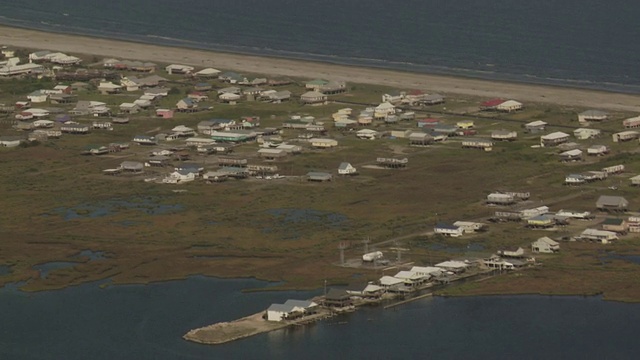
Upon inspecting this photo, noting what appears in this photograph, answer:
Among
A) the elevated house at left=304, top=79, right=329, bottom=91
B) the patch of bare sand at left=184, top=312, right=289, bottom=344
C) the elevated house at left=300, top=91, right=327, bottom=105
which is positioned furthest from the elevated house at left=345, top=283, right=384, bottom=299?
the elevated house at left=304, top=79, right=329, bottom=91

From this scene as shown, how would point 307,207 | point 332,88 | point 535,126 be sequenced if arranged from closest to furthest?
point 307,207 → point 535,126 → point 332,88

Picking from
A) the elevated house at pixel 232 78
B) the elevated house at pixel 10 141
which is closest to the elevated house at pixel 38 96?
the elevated house at pixel 232 78

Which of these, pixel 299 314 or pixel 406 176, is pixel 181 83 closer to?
pixel 406 176

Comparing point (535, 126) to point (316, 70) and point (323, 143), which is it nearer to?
point (323, 143)

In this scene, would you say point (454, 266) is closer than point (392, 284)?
No

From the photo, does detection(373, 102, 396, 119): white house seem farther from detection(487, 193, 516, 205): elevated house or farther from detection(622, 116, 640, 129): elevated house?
detection(487, 193, 516, 205): elevated house

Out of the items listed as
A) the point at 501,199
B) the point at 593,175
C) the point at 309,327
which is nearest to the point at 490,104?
the point at 593,175
